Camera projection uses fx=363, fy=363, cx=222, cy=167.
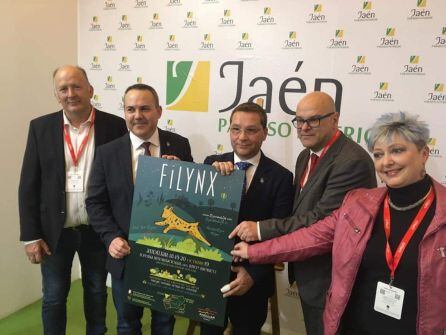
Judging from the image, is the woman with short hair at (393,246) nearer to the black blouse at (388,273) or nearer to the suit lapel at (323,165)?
the black blouse at (388,273)

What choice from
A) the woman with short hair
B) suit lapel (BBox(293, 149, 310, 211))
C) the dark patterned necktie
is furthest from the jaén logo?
the woman with short hair

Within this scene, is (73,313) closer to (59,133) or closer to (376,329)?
(59,133)

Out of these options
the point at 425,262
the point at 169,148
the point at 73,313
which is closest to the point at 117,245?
the point at 169,148

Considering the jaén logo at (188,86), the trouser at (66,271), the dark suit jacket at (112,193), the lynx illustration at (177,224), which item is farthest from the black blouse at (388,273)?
the jaén logo at (188,86)

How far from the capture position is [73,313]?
307cm

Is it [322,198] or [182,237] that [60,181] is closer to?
[182,237]

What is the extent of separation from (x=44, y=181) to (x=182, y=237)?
97 centimetres

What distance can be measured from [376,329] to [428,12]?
191 cm

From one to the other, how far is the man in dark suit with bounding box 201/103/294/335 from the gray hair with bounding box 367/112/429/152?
540mm

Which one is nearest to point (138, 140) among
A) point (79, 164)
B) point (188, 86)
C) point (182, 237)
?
Answer: point (79, 164)

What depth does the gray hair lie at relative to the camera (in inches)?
51.9

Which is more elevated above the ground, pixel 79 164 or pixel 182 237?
pixel 79 164

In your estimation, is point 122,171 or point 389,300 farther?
point 122,171

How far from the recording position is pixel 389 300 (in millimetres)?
1332
